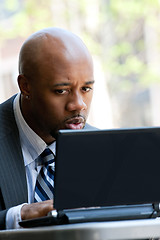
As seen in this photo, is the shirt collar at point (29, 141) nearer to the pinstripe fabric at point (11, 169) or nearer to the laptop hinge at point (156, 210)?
the pinstripe fabric at point (11, 169)

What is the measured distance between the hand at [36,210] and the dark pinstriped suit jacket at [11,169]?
263 mm

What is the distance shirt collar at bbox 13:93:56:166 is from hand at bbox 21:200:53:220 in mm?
459

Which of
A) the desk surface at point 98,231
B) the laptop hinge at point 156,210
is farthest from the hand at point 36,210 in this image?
the laptop hinge at point 156,210

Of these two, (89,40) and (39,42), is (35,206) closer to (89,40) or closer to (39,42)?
(39,42)

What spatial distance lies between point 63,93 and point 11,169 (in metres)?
0.34

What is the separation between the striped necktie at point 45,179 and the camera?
190 cm

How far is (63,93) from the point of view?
187cm

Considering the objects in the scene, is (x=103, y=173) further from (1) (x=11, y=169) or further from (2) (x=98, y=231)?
(1) (x=11, y=169)

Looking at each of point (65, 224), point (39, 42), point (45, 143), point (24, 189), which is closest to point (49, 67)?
point (39, 42)

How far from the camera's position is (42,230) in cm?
121

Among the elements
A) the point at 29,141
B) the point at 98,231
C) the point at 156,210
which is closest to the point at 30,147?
the point at 29,141

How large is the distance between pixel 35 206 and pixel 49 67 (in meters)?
0.64

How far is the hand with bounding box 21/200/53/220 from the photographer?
56.1 inches

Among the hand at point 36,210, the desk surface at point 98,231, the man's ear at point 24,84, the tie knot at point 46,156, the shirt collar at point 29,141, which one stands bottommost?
the desk surface at point 98,231
